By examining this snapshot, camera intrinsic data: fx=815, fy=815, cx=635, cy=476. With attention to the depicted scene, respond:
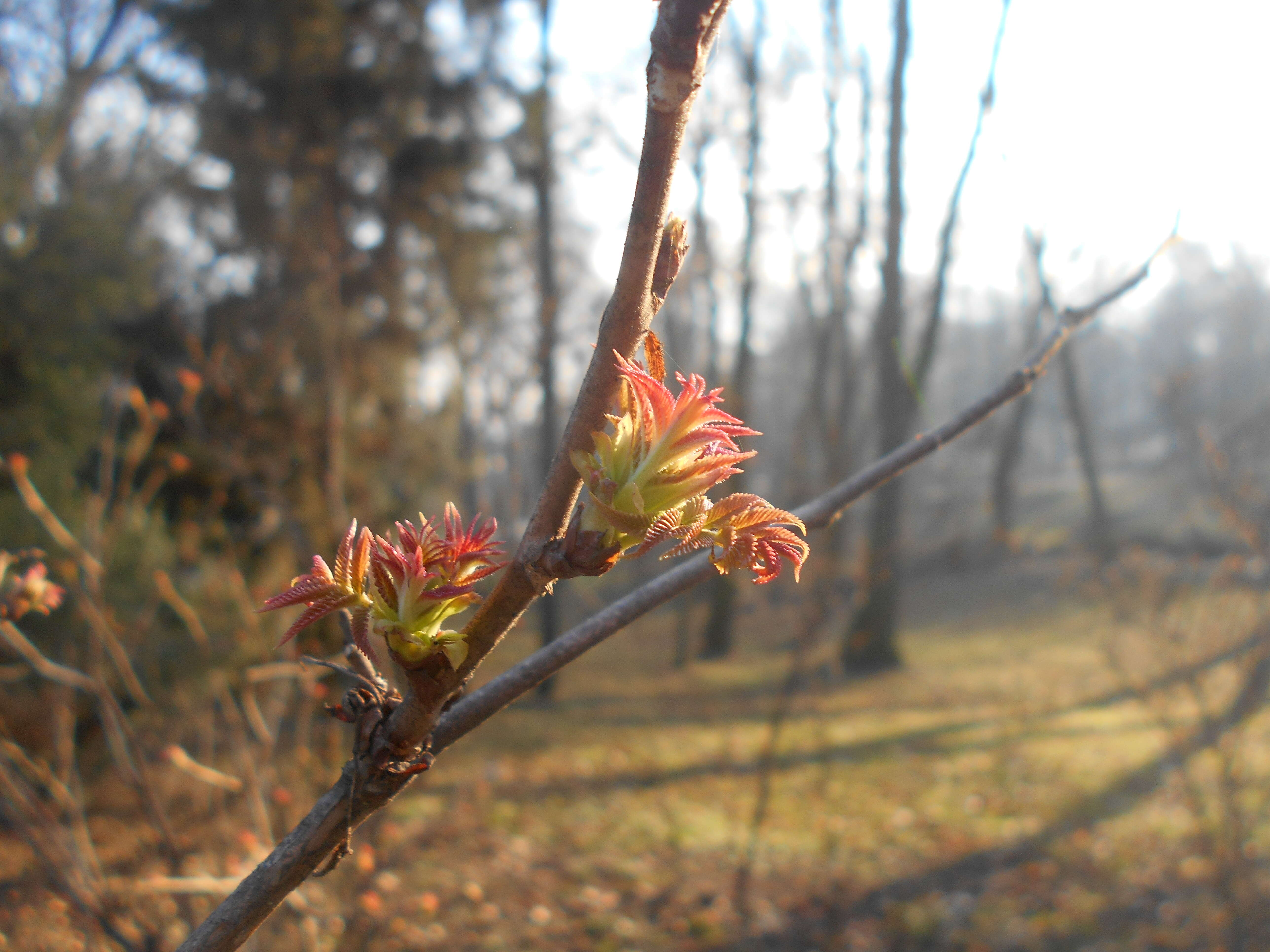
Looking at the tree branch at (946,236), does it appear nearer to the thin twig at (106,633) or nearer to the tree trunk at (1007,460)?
the thin twig at (106,633)

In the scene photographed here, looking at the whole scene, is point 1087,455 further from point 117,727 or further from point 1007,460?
point 117,727

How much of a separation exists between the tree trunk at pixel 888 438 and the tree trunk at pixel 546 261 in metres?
3.10

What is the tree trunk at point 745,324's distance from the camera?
1124cm

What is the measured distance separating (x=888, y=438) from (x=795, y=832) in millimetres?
5030

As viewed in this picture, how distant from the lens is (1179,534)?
19.1m

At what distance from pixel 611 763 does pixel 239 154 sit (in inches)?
273

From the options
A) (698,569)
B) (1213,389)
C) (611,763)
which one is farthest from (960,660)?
(1213,389)

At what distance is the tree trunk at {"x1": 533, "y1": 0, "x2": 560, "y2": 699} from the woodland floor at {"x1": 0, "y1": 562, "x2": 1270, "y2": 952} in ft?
2.98

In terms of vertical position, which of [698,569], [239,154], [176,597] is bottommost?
[176,597]

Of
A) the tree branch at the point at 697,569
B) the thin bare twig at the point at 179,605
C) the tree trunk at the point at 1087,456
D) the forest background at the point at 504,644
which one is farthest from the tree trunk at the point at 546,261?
the tree trunk at the point at 1087,456

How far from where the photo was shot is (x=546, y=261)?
8.68 meters

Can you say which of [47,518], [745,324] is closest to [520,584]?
[47,518]

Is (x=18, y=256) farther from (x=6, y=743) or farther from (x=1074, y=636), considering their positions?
(x=1074, y=636)

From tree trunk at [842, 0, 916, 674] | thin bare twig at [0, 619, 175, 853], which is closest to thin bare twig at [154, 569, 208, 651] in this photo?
thin bare twig at [0, 619, 175, 853]
